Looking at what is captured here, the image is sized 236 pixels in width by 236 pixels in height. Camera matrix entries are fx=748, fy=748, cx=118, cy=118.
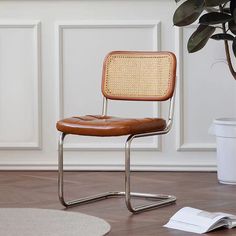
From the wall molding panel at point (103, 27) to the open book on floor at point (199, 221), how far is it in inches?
59.1

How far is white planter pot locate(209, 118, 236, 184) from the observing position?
4168mm

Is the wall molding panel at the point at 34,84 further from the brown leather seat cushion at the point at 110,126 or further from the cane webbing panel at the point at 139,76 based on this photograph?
the brown leather seat cushion at the point at 110,126

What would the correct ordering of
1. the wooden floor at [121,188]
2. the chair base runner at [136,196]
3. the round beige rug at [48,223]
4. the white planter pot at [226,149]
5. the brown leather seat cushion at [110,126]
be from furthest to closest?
1. the white planter pot at [226,149]
2. the chair base runner at [136,196]
3. the brown leather seat cushion at [110,126]
4. the wooden floor at [121,188]
5. the round beige rug at [48,223]

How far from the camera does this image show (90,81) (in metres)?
4.70

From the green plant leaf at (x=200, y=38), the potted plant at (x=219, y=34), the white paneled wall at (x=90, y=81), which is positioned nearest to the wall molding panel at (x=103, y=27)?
the white paneled wall at (x=90, y=81)

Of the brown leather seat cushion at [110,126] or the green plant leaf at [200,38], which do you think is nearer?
the brown leather seat cushion at [110,126]

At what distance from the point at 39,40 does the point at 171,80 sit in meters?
1.31

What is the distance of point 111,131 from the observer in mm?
3373

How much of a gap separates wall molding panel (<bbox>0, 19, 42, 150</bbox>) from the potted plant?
3.50 feet

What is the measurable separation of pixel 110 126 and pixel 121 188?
31.2 inches

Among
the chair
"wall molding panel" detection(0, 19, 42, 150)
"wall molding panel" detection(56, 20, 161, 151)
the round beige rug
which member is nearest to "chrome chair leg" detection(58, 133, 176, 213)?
the chair

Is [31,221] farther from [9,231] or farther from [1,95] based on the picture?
[1,95]

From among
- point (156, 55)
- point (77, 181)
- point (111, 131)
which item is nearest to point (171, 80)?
point (156, 55)

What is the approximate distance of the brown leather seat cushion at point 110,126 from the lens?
3.37 m
